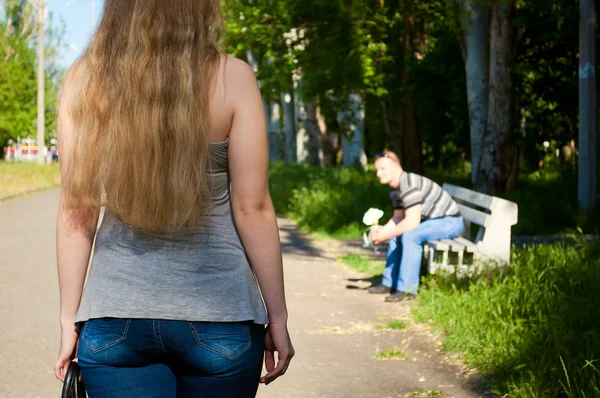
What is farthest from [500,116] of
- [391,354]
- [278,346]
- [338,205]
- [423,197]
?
[278,346]

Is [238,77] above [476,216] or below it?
above

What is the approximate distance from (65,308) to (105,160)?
1.42 ft

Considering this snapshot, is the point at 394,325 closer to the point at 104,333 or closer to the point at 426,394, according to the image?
the point at 426,394

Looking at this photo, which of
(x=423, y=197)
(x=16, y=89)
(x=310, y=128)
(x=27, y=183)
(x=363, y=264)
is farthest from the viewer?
(x=16, y=89)

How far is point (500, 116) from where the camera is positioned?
1900cm

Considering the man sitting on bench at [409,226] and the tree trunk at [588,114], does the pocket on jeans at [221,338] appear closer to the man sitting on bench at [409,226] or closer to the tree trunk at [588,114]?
the man sitting on bench at [409,226]

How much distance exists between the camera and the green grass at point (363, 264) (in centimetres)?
1201

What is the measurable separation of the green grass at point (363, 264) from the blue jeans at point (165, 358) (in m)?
9.07

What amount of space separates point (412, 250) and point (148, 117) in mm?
7429

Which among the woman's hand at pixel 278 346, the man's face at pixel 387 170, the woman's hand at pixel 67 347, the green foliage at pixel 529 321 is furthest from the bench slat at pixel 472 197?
the woman's hand at pixel 67 347

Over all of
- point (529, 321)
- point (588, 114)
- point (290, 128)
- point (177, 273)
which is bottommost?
point (529, 321)

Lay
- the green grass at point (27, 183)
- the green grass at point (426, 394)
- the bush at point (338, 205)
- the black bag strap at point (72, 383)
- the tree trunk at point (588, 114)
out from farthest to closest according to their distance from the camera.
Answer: the green grass at point (27, 183) → the bush at point (338, 205) → the tree trunk at point (588, 114) → the green grass at point (426, 394) → the black bag strap at point (72, 383)

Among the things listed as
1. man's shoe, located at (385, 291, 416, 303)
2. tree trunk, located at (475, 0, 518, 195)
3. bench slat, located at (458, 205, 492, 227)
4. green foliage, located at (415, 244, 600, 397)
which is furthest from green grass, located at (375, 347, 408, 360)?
tree trunk, located at (475, 0, 518, 195)

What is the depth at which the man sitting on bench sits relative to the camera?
32.1ft
